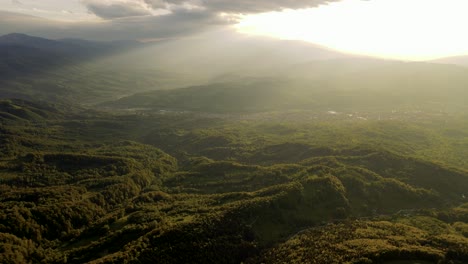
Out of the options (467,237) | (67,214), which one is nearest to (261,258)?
(467,237)

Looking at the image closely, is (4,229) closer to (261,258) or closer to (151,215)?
(151,215)

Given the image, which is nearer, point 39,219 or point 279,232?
point 279,232

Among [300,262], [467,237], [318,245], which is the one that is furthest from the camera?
[467,237]

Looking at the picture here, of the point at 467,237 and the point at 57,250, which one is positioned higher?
the point at 467,237

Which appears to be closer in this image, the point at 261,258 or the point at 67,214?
the point at 261,258

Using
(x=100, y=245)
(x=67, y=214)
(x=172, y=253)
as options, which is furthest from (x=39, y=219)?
(x=172, y=253)

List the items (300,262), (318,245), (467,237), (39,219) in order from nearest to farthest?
(300,262) → (318,245) → (467,237) → (39,219)

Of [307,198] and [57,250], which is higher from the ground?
[307,198]

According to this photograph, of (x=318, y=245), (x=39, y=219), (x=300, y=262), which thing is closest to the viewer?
(x=300, y=262)

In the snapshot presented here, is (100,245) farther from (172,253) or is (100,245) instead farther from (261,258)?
(261,258)
